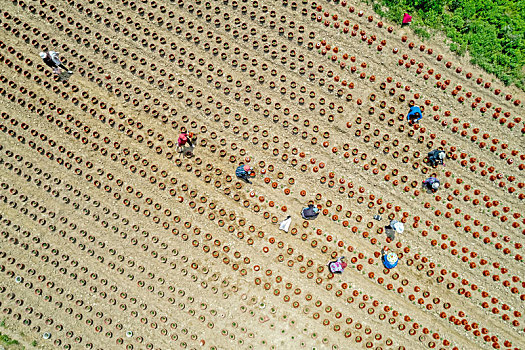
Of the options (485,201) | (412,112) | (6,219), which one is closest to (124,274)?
(6,219)

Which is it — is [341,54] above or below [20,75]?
above

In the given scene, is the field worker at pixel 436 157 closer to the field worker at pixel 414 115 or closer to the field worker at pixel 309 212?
the field worker at pixel 414 115

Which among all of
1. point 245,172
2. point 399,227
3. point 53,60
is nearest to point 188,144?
point 245,172

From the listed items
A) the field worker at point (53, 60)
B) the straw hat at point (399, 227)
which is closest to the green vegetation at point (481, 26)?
the straw hat at point (399, 227)

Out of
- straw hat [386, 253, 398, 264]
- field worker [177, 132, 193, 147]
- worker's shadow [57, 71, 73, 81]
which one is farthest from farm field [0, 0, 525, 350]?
field worker [177, 132, 193, 147]

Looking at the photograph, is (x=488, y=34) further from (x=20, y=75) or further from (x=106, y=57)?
(x=20, y=75)

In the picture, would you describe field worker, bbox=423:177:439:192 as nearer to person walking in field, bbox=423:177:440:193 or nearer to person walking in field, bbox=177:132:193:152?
person walking in field, bbox=423:177:440:193
